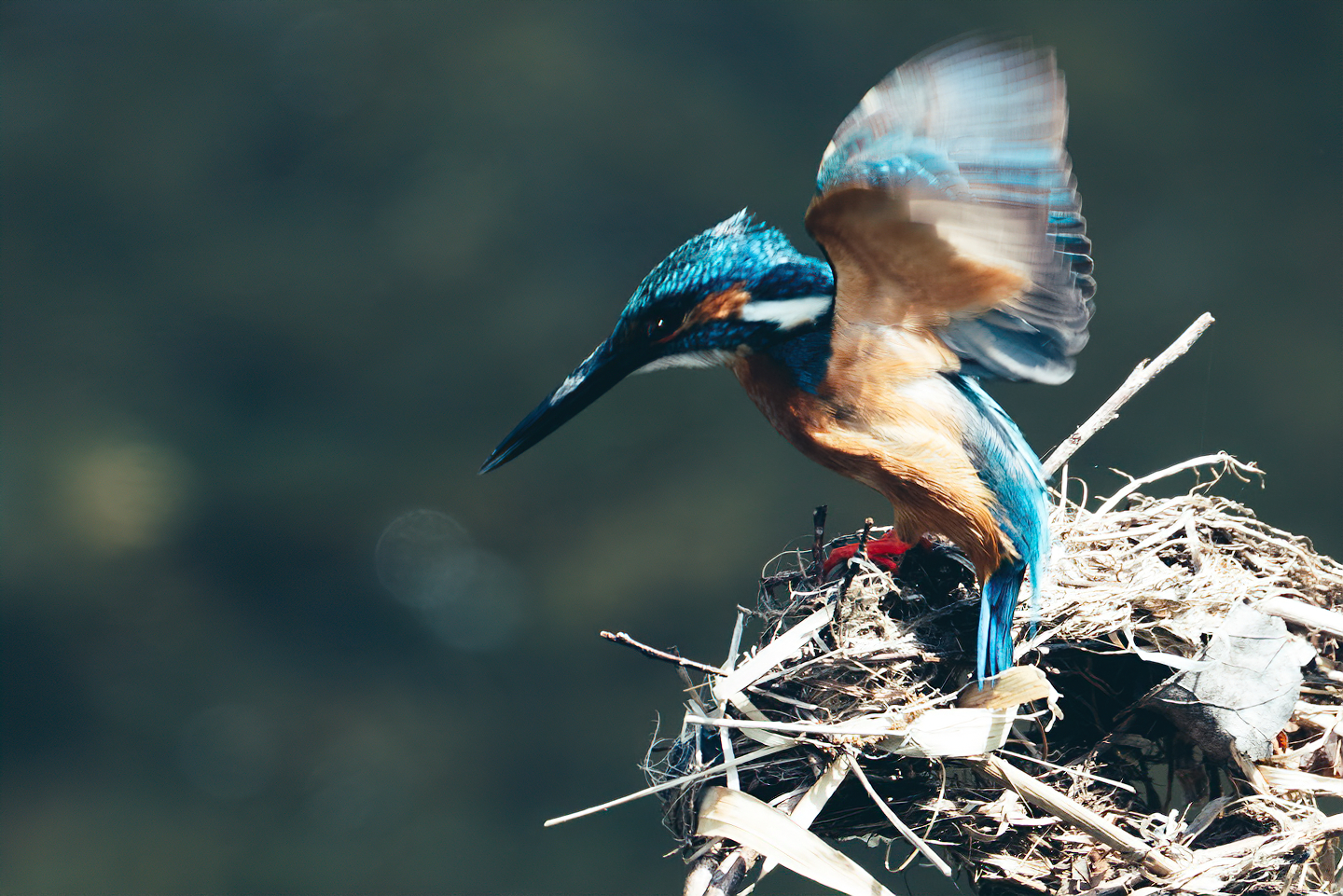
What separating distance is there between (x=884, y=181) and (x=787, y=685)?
15.0 inches

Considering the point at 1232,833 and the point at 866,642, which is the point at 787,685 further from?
the point at 1232,833

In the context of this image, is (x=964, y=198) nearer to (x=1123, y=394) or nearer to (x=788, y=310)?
(x=788, y=310)

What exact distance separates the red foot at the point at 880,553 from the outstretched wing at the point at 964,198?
213mm

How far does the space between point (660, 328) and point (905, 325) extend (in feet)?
0.63

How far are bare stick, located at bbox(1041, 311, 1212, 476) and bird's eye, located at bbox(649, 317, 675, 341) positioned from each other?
1.29ft

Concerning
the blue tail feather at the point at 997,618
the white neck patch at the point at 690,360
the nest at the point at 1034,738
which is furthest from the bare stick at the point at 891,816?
the white neck patch at the point at 690,360

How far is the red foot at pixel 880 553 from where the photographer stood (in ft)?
3.01

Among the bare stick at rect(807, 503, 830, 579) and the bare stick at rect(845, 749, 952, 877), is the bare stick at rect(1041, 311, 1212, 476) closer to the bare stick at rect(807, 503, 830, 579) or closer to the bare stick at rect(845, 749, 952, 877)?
the bare stick at rect(807, 503, 830, 579)

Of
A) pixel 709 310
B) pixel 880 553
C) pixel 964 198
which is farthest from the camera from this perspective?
pixel 880 553

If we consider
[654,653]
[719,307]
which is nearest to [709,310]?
[719,307]

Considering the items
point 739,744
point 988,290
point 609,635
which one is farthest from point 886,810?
point 988,290

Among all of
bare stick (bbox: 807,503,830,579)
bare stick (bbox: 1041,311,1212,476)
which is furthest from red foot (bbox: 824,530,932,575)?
bare stick (bbox: 1041,311,1212,476)

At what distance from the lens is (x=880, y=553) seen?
931mm

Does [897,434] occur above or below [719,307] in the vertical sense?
below
